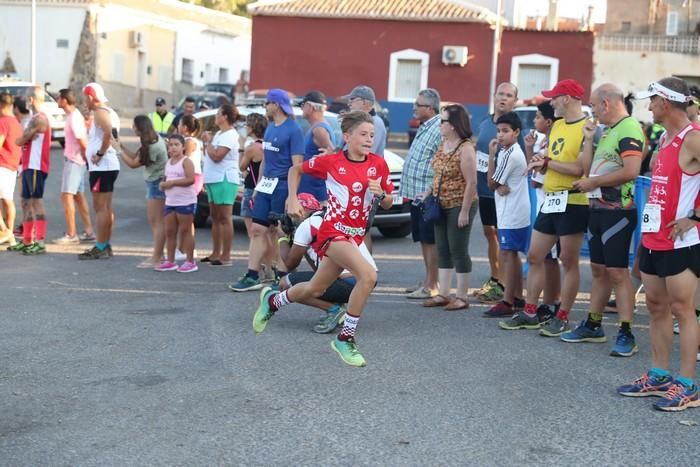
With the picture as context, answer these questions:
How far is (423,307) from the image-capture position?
31.7 feet

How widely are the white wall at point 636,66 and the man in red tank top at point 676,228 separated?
36818 mm

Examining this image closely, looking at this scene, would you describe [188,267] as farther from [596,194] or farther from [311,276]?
[596,194]

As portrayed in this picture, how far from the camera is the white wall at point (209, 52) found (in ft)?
179

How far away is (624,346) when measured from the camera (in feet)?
25.2

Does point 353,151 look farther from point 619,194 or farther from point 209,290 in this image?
point 209,290

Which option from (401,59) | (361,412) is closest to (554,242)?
(361,412)

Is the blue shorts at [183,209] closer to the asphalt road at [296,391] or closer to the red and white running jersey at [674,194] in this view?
the asphalt road at [296,391]

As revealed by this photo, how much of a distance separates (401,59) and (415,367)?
36.2 m

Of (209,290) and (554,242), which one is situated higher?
(554,242)

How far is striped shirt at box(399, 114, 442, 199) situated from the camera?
9.97 metres

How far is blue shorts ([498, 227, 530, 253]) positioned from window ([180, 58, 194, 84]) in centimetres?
4746

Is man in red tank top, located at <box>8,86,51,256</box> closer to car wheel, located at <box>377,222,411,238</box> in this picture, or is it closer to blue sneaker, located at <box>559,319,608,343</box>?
car wheel, located at <box>377,222,411,238</box>

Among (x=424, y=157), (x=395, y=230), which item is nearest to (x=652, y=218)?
(x=424, y=157)

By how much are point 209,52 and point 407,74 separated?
1924cm
